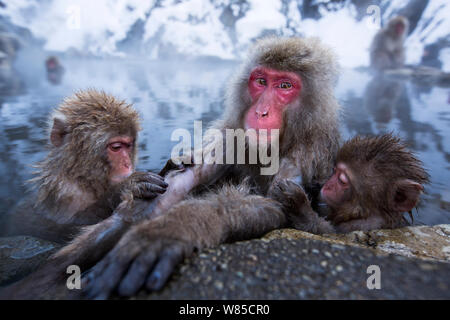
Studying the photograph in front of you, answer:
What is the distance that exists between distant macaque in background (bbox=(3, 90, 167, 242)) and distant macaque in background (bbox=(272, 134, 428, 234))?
4.74 ft

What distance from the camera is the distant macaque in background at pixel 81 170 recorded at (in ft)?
9.14

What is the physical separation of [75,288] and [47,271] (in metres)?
0.38

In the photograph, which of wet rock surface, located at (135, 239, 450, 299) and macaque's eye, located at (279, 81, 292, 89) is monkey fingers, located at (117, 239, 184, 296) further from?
macaque's eye, located at (279, 81, 292, 89)

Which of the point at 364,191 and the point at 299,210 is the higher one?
the point at 364,191

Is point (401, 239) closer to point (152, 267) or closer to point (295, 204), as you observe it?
point (295, 204)

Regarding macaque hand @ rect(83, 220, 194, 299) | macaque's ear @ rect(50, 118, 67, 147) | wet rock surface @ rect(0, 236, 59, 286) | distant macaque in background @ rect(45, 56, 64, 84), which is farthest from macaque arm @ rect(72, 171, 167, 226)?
distant macaque in background @ rect(45, 56, 64, 84)

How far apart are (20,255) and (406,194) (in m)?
2.84

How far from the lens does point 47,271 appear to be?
1887mm

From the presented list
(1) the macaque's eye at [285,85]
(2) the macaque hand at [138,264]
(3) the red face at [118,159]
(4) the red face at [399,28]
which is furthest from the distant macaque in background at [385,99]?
(2) the macaque hand at [138,264]

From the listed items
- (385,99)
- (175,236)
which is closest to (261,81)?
(175,236)

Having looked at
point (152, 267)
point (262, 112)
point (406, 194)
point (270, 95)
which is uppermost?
point (270, 95)

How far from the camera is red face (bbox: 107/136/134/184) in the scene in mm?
2848

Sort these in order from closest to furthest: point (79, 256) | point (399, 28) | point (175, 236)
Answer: point (175, 236), point (79, 256), point (399, 28)

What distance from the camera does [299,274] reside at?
4.88 ft
